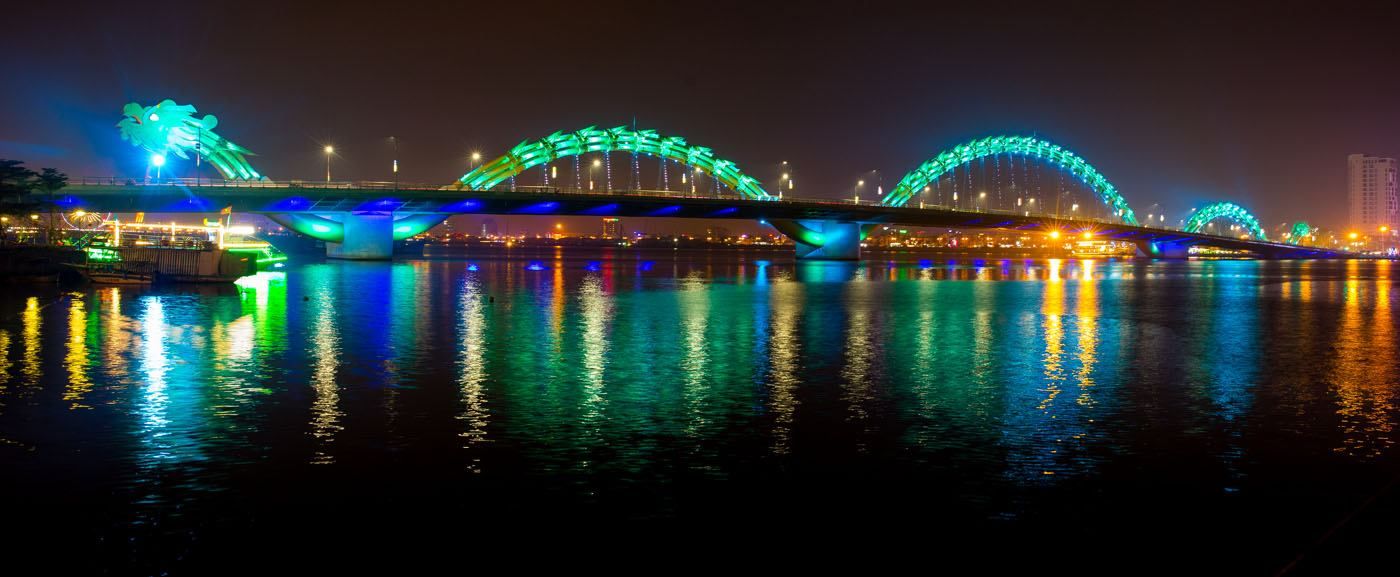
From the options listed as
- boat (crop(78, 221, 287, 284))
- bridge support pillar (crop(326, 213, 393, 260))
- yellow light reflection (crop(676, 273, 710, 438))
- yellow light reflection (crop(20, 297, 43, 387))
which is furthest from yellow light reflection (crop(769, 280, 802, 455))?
bridge support pillar (crop(326, 213, 393, 260))

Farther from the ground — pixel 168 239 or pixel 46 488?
pixel 168 239

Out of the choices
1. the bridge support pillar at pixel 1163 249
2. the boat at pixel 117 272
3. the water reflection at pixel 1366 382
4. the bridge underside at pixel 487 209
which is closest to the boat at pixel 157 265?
the boat at pixel 117 272

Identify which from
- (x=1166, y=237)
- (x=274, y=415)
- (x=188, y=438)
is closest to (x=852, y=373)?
(x=274, y=415)

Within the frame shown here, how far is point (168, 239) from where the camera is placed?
222ft

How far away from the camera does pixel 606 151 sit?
12381 centimetres

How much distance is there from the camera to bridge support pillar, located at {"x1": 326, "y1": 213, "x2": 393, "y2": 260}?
10512 centimetres

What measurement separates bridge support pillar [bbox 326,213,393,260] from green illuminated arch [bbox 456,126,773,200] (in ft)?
26.4

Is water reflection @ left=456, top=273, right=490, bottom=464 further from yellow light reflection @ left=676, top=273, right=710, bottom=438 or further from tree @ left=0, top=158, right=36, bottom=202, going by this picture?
tree @ left=0, top=158, right=36, bottom=202

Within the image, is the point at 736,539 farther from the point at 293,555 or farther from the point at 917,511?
the point at 293,555

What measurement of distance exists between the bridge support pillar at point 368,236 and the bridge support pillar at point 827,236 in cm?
4127

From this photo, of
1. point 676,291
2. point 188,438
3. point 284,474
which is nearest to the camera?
point 284,474

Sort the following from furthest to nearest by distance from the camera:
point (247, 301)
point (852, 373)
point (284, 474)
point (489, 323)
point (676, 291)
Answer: point (676, 291) < point (247, 301) < point (489, 323) < point (852, 373) < point (284, 474)

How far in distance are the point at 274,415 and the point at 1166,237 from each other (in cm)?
16146

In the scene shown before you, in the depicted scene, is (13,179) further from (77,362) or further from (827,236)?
(827,236)
